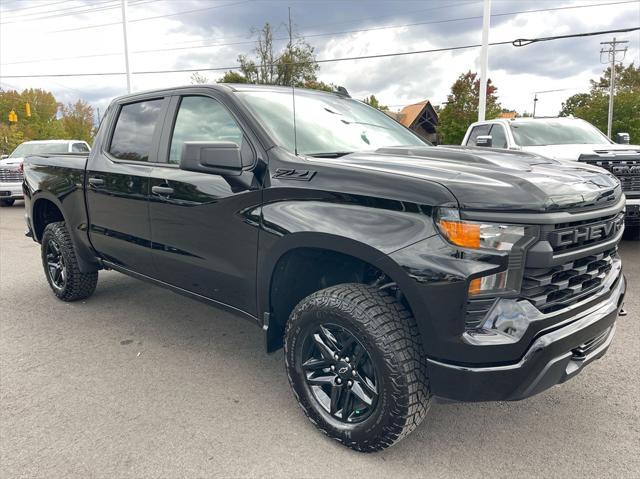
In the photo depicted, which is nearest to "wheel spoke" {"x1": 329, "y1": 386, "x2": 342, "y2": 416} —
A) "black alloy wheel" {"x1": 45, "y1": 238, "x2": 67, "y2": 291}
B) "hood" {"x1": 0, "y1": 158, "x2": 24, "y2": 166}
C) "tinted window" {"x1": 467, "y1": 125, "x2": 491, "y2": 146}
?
"black alloy wheel" {"x1": 45, "y1": 238, "x2": 67, "y2": 291}

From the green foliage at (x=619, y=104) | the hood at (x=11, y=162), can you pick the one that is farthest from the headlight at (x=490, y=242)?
the green foliage at (x=619, y=104)

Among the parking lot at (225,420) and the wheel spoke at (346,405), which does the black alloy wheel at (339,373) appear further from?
the parking lot at (225,420)

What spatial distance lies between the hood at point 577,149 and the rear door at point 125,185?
4801 mm

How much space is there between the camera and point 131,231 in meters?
3.71

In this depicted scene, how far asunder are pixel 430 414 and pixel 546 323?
41.3 inches

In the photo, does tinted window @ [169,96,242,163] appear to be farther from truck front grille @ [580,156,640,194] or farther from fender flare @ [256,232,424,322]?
truck front grille @ [580,156,640,194]

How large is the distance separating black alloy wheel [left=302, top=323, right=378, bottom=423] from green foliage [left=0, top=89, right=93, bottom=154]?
63719 millimetres

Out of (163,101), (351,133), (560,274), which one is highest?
(163,101)

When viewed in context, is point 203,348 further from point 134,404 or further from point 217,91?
point 217,91

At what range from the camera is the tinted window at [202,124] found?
3070 mm

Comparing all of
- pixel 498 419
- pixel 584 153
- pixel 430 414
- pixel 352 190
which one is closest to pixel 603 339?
pixel 498 419

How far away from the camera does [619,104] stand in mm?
43688

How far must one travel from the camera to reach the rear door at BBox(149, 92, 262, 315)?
284 centimetres

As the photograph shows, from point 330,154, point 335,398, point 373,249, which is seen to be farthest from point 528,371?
point 330,154
